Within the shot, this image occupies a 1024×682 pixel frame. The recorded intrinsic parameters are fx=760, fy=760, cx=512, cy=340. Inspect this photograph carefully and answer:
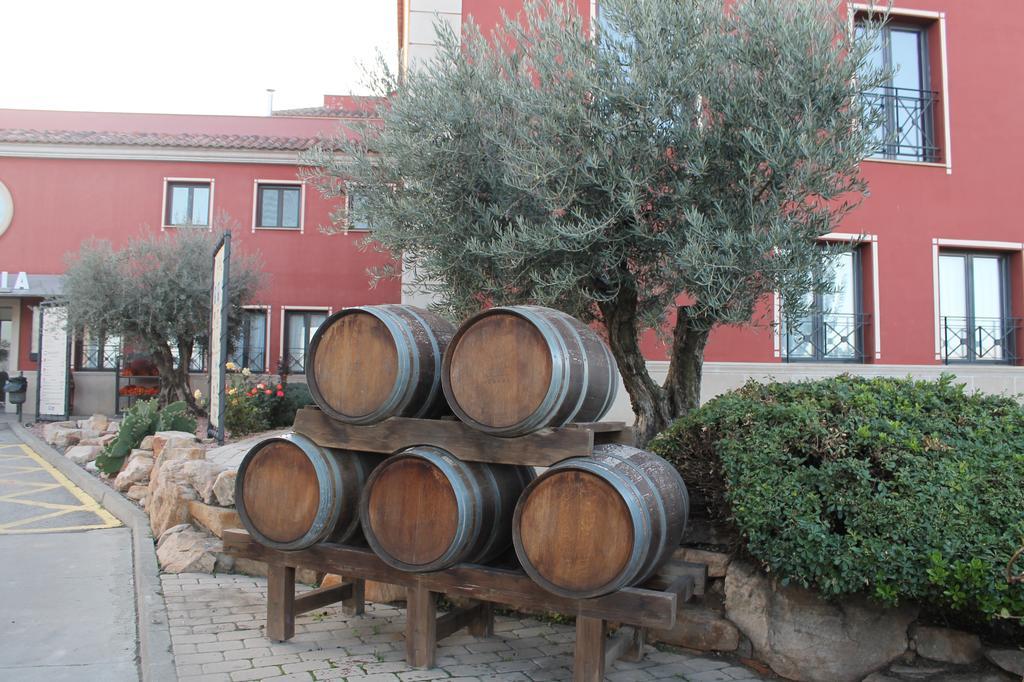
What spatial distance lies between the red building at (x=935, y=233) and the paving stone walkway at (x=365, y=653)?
6555mm

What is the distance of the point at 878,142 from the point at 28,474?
34.7 feet

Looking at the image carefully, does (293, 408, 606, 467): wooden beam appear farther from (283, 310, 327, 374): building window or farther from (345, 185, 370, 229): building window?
(283, 310, 327, 374): building window

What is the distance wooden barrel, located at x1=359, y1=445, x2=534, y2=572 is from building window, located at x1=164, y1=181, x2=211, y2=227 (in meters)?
15.1

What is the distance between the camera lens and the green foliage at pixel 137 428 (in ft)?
30.7

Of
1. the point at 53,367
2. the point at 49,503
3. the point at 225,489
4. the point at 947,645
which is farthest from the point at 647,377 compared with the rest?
the point at 53,367

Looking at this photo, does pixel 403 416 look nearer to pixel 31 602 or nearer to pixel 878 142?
pixel 31 602

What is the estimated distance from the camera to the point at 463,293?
642 centimetres

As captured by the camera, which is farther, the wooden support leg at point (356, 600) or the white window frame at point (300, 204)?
the white window frame at point (300, 204)

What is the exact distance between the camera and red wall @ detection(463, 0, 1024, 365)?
1071 centimetres

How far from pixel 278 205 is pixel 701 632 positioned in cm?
1537

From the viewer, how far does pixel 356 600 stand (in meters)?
4.73

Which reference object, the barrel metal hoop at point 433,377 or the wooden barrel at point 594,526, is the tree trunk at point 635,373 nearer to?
the barrel metal hoop at point 433,377

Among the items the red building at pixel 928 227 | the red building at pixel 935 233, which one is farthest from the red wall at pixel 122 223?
the red building at pixel 935 233

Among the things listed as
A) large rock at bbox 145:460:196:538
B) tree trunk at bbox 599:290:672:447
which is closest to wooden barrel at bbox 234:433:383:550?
large rock at bbox 145:460:196:538
